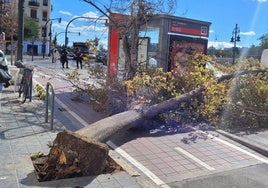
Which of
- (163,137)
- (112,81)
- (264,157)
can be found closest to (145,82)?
(112,81)

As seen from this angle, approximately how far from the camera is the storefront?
11070 millimetres

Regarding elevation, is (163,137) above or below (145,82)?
below

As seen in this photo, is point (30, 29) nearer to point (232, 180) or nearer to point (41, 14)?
point (41, 14)

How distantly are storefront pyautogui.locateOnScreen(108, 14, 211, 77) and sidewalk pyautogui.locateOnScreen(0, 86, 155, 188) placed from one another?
3.31 metres

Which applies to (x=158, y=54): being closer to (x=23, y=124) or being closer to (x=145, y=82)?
(x=145, y=82)

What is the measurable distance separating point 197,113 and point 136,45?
2.95 metres

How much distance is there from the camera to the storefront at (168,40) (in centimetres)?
1107

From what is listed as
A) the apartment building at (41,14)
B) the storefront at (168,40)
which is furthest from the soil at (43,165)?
the apartment building at (41,14)

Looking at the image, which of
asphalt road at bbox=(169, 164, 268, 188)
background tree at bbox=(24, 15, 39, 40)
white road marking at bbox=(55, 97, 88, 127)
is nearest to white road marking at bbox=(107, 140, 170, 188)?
asphalt road at bbox=(169, 164, 268, 188)

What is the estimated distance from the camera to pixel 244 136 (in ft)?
24.4

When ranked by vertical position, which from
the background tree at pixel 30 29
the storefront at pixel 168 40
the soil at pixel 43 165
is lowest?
the soil at pixel 43 165

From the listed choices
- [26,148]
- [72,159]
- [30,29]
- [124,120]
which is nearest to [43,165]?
[72,159]

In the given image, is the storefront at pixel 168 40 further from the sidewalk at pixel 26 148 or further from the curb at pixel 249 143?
the curb at pixel 249 143

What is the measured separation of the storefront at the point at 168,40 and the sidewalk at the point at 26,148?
3.31 m
